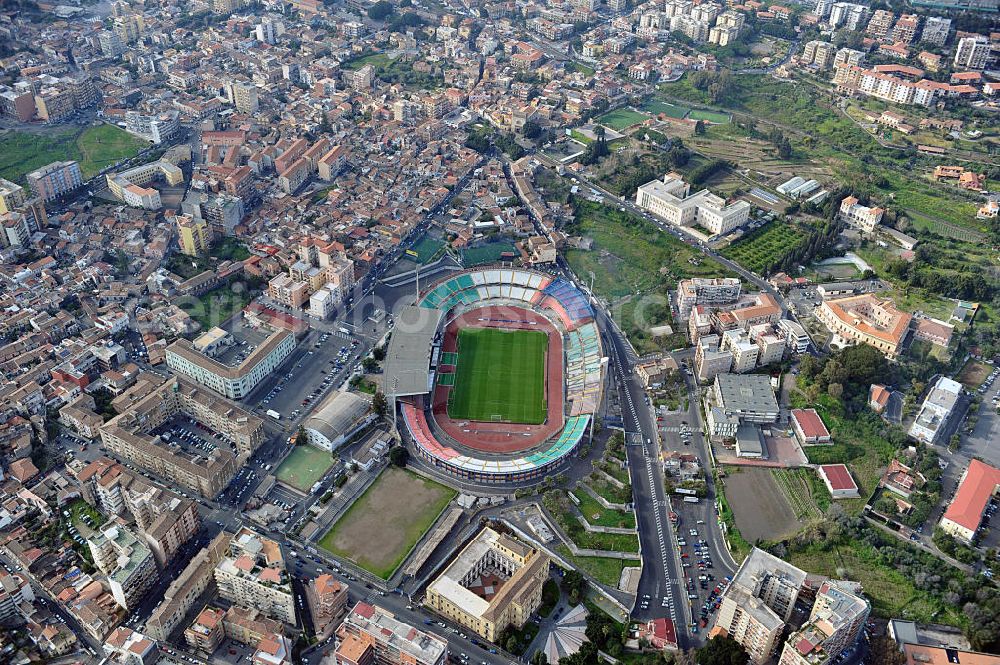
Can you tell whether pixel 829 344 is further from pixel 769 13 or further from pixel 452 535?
pixel 769 13

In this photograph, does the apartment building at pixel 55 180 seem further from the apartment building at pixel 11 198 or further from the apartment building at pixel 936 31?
the apartment building at pixel 936 31

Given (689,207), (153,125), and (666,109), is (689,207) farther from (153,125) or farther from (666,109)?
(153,125)

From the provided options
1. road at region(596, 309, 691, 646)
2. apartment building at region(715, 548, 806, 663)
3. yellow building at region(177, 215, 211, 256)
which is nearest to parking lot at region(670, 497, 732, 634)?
road at region(596, 309, 691, 646)

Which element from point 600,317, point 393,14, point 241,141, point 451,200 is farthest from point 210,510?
point 393,14

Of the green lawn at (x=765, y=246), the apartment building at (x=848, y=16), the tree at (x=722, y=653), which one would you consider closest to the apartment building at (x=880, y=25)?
the apartment building at (x=848, y=16)

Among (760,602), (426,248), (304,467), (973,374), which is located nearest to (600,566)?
(760,602)
